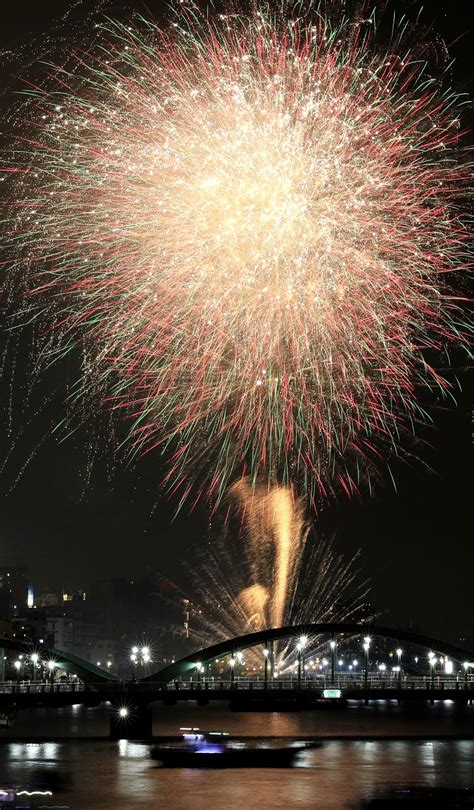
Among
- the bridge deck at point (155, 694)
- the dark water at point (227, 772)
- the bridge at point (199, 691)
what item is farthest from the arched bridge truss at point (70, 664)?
the dark water at point (227, 772)

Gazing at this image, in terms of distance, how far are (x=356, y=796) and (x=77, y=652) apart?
162 meters

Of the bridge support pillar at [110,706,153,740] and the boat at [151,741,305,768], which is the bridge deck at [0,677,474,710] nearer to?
the bridge support pillar at [110,706,153,740]

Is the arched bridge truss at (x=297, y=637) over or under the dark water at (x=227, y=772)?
over

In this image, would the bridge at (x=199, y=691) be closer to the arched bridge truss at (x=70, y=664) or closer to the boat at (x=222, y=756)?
the arched bridge truss at (x=70, y=664)

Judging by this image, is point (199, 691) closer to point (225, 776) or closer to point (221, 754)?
point (221, 754)

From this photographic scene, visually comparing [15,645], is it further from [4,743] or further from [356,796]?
[356,796]

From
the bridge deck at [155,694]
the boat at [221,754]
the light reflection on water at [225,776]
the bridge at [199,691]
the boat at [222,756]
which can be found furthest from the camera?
the bridge deck at [155,694]

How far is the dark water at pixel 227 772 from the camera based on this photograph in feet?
133

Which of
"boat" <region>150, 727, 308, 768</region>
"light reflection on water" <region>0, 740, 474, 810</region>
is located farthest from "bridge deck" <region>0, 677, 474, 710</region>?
"light reflection on water" <region>0, 740, 474, 810</region>

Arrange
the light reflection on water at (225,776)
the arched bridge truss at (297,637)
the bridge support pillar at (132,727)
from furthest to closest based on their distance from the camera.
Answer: the arched bridge truss at (297,637)
the bridge support pillar at (132,727)
the light reflection on water at (225,776)

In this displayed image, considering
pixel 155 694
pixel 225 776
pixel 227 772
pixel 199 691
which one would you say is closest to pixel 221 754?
pixel 227 772

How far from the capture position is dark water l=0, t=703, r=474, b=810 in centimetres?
4062

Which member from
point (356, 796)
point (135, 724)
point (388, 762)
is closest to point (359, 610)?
point (135, 724)

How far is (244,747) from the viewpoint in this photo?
5962 cm
